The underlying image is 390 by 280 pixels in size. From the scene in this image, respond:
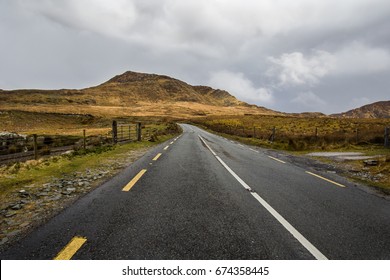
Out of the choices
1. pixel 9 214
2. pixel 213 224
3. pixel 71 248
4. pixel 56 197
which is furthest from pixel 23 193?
pixel 213 224

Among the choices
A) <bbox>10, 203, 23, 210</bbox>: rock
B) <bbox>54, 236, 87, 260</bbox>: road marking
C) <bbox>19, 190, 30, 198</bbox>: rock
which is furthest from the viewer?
<bbox>19, 190, 30, 198</bbox>: rock

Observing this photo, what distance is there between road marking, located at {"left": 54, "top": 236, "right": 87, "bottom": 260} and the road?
1cm

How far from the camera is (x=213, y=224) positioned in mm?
4234

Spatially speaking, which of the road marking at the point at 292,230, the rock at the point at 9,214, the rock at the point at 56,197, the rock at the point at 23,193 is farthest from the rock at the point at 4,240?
the road marking at the point at 292,230

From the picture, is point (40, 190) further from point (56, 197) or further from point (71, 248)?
point (71, 248)

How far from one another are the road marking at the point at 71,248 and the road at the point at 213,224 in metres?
0.01

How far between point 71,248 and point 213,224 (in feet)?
7.27

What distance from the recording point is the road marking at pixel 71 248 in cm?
309

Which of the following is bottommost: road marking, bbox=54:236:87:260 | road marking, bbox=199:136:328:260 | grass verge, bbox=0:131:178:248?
road marking, bbox=199:136:328:260

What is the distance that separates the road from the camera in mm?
3324

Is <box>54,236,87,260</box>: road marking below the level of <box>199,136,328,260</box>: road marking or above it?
above

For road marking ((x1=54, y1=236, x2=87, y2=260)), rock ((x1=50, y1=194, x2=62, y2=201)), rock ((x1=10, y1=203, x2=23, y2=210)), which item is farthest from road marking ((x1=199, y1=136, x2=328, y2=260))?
rock ((x1=10, y1=203, x2=23, y2=210))

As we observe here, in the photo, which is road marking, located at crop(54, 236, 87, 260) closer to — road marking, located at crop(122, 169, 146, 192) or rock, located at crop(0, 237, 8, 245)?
rock, located at crop(0, 237, 8, 245)
